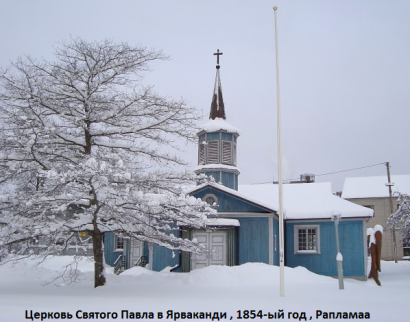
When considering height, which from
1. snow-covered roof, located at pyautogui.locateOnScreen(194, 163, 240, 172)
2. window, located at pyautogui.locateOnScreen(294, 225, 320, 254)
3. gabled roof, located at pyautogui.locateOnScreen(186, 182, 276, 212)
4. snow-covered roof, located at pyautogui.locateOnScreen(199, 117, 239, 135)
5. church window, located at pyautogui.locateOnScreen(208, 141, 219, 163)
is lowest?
window, located at pyautogui.locateOnScreen(294, 225, 320, 254)

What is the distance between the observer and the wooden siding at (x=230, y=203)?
21.0 m

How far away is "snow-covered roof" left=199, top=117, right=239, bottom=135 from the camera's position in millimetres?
24203

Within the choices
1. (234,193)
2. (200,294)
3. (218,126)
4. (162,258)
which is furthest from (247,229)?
(200,294)

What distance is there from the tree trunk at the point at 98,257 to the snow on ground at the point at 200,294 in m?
0.37

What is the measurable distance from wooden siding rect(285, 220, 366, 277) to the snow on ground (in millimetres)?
3521

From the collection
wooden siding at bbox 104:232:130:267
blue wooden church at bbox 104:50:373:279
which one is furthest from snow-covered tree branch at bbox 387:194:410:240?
wooden siding at bbox 104:232:130:267

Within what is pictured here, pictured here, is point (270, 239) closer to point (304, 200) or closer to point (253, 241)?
point (253, 241)

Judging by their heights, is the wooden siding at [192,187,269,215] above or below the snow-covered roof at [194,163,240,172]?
below

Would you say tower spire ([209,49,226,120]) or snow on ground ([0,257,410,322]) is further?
tower spire ([209,49,226,120])

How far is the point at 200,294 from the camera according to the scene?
43.9ft

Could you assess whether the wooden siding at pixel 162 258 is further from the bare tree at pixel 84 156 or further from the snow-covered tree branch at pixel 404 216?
the snow-covered tree branch at pixel 404 216

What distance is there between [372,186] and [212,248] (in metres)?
33.5

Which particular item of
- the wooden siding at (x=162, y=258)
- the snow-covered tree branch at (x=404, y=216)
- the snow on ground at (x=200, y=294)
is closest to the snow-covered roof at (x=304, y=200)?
the wooden siding at (x=162, y=258)

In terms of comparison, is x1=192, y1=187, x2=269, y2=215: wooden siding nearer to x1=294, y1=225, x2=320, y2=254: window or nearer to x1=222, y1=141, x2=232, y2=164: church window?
x1=222, y1=141, x2=232, y2=164: church window
